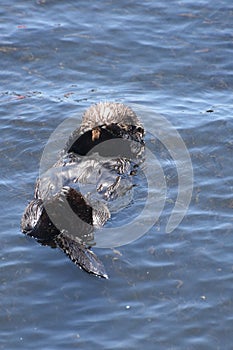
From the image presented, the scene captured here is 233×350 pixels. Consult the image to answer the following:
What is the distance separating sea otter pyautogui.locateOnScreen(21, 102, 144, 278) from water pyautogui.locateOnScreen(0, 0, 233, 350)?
0.20m

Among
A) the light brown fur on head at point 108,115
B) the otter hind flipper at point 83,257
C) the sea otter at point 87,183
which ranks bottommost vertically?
the otter hind flipper at point 83,257

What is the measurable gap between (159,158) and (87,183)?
1279 millimetres

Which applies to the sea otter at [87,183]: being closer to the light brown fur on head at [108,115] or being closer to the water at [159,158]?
the light brown fur on head at [108,115]

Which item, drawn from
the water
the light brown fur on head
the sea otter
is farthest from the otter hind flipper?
the light brown fur on head

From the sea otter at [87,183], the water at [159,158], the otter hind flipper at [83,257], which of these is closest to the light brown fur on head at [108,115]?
the sea otter at [87,183]

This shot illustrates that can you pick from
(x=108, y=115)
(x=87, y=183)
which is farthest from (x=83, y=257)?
(x=108, y=115)

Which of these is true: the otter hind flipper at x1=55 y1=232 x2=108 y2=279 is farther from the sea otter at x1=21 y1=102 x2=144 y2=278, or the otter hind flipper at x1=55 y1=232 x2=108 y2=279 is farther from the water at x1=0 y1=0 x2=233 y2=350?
the water at x1=0 y1=0 x2=233 y2=350

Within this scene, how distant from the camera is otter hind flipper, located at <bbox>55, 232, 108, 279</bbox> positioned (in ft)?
20.2

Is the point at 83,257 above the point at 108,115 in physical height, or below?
below

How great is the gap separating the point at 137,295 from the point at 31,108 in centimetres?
367

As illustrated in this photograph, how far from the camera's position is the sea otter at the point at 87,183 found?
20.4ft

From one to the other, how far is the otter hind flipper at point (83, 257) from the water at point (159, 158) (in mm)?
113

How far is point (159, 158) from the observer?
8.04 metres

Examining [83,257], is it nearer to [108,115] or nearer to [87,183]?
[87,183]
